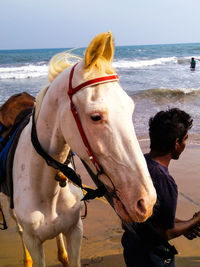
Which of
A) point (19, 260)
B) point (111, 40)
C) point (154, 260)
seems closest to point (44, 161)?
point (111, 40)

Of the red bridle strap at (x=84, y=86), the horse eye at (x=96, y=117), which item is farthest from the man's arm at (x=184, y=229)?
the horse eye at (x=96, y=117)

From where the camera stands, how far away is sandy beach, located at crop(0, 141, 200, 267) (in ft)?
9.70

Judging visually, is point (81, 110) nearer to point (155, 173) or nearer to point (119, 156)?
point (119, 156)

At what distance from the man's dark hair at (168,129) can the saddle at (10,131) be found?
1.02 m

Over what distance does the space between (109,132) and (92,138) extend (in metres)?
0.11

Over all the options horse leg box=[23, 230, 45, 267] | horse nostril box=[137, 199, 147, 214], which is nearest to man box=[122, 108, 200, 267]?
horse nostril box=[137, 199, 147, 214]

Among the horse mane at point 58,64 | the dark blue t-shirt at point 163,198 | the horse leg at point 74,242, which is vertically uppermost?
the horse mane at point 58,64

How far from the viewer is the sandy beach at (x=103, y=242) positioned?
2.96 meters

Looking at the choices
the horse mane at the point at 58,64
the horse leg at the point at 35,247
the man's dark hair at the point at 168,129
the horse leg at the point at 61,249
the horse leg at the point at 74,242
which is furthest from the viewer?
the horse leg at the point at 61,249

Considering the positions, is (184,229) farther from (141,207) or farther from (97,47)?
(97,47)

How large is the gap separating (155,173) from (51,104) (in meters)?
0.76

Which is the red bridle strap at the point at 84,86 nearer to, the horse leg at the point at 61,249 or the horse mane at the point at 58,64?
the horse mane at the point at 58,64

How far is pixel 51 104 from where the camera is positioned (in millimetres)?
1518

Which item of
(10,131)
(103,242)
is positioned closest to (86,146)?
(10,131)
